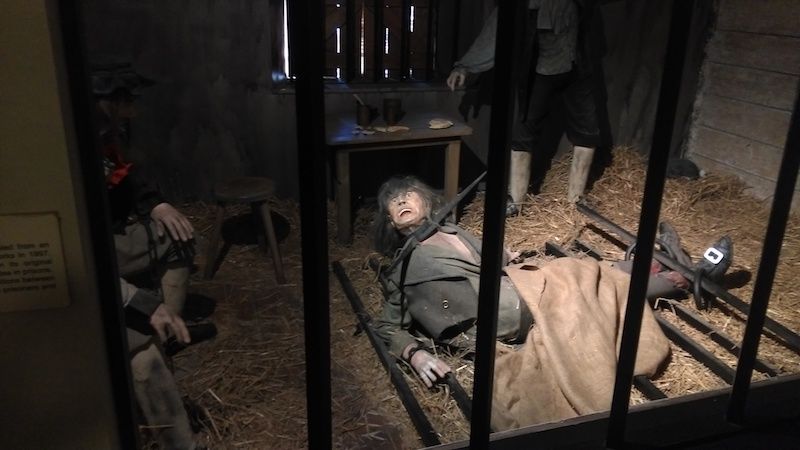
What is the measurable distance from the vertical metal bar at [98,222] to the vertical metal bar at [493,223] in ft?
1.59

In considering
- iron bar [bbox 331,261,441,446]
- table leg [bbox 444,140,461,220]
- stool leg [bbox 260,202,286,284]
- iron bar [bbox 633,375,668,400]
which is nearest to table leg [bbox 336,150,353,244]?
iron bar [bbox 331,261,441,446]

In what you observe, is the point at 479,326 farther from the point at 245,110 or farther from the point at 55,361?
the point at 245,110

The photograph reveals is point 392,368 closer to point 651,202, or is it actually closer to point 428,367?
point 428,367

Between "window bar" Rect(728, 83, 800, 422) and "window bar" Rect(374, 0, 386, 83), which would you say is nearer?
"window bar" Rect(728, 83, 800, 422)

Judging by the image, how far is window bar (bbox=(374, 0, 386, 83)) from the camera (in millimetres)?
4458

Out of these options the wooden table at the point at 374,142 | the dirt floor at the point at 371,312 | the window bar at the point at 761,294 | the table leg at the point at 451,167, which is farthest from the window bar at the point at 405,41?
the window bar at the point at 761,294

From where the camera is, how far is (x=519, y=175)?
14.6 ft

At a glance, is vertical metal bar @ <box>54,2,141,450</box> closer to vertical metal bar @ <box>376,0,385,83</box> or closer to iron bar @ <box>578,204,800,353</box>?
iron bar @ <box>578,204,800,353</box>

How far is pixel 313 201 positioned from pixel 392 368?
191 centimetres

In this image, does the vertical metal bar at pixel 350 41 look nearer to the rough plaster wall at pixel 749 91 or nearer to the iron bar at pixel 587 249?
the iron bar at pixel 587 249

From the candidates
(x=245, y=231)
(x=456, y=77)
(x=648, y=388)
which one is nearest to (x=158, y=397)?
(x=648, y=388)

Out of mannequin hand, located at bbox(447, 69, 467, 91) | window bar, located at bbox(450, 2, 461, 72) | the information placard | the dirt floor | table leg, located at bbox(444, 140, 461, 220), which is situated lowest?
the dirt floor

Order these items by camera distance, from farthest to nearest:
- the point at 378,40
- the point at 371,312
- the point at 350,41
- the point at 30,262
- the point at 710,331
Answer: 1. the point at 378,40
2. the point at 350,41
3. the point at 371,312
4. the point at 710,331
5. the point at 30,262

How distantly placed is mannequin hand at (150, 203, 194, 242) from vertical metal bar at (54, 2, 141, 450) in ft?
5.90
